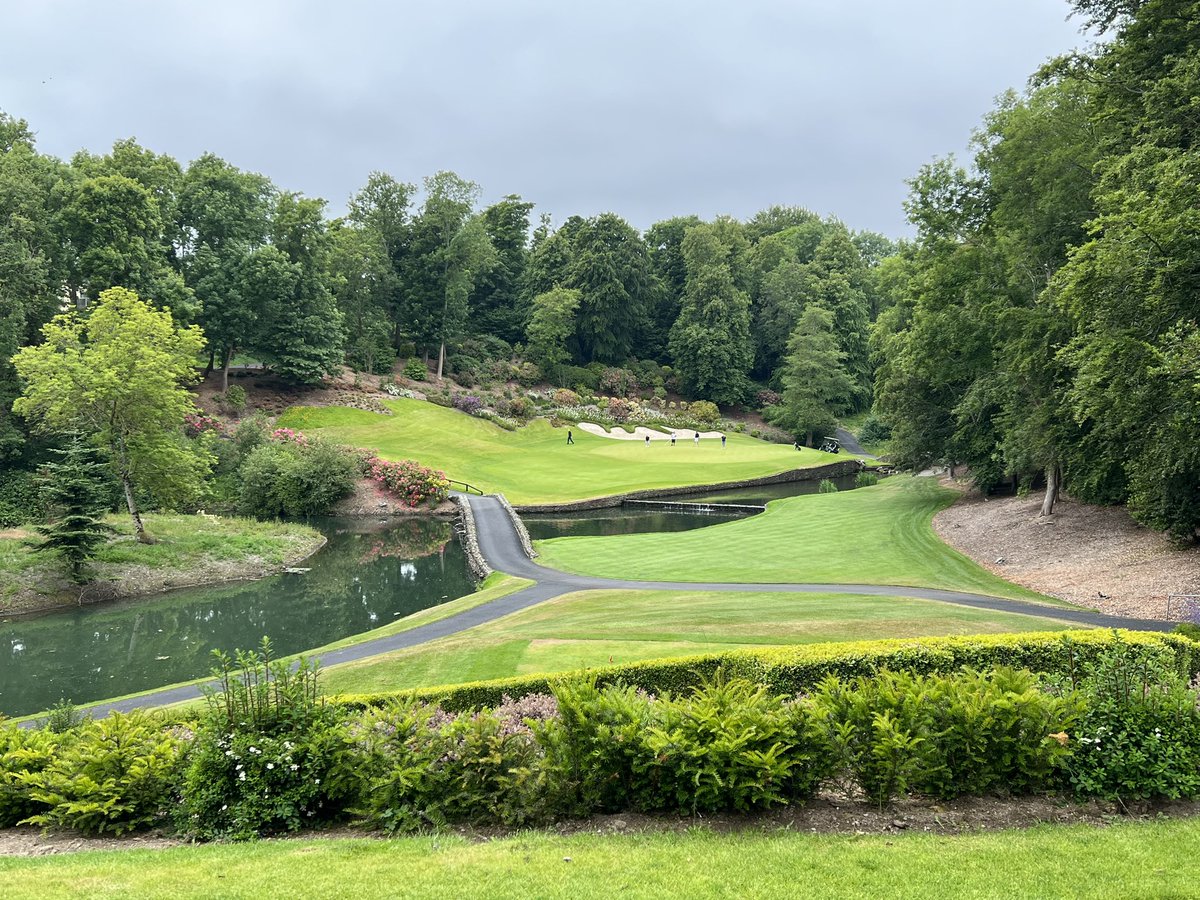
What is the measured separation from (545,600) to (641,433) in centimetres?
4265

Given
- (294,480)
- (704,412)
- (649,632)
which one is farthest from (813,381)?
(649,632)

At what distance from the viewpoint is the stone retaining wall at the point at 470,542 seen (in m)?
25.9

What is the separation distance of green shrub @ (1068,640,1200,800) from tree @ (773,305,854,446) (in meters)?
59.7

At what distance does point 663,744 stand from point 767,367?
3139 inches

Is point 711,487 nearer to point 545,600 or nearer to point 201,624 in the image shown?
point 545,600

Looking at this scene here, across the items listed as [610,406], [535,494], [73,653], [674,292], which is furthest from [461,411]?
[73,653]

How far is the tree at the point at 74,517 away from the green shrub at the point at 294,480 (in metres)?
13.6

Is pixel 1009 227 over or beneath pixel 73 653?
over

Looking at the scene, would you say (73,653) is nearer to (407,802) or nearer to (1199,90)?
(407,802)

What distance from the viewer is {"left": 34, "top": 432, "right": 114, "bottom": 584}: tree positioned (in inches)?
881

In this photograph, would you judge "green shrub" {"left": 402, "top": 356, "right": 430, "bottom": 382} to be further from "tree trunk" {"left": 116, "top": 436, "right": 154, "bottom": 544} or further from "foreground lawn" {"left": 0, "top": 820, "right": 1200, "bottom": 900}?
"foreground lawn" {"left": 0, "top": 820, "right": 1200, "bottom": 900}

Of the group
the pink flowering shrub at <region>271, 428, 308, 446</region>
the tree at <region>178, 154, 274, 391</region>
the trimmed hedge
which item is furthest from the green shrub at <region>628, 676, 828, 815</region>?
the tree at <region>178, 154, 274, 391</region>

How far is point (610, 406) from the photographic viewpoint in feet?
215

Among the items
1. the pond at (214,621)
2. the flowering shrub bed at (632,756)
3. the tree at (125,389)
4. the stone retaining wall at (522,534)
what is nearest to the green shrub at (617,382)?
the stone retaining wall at (522,534)
